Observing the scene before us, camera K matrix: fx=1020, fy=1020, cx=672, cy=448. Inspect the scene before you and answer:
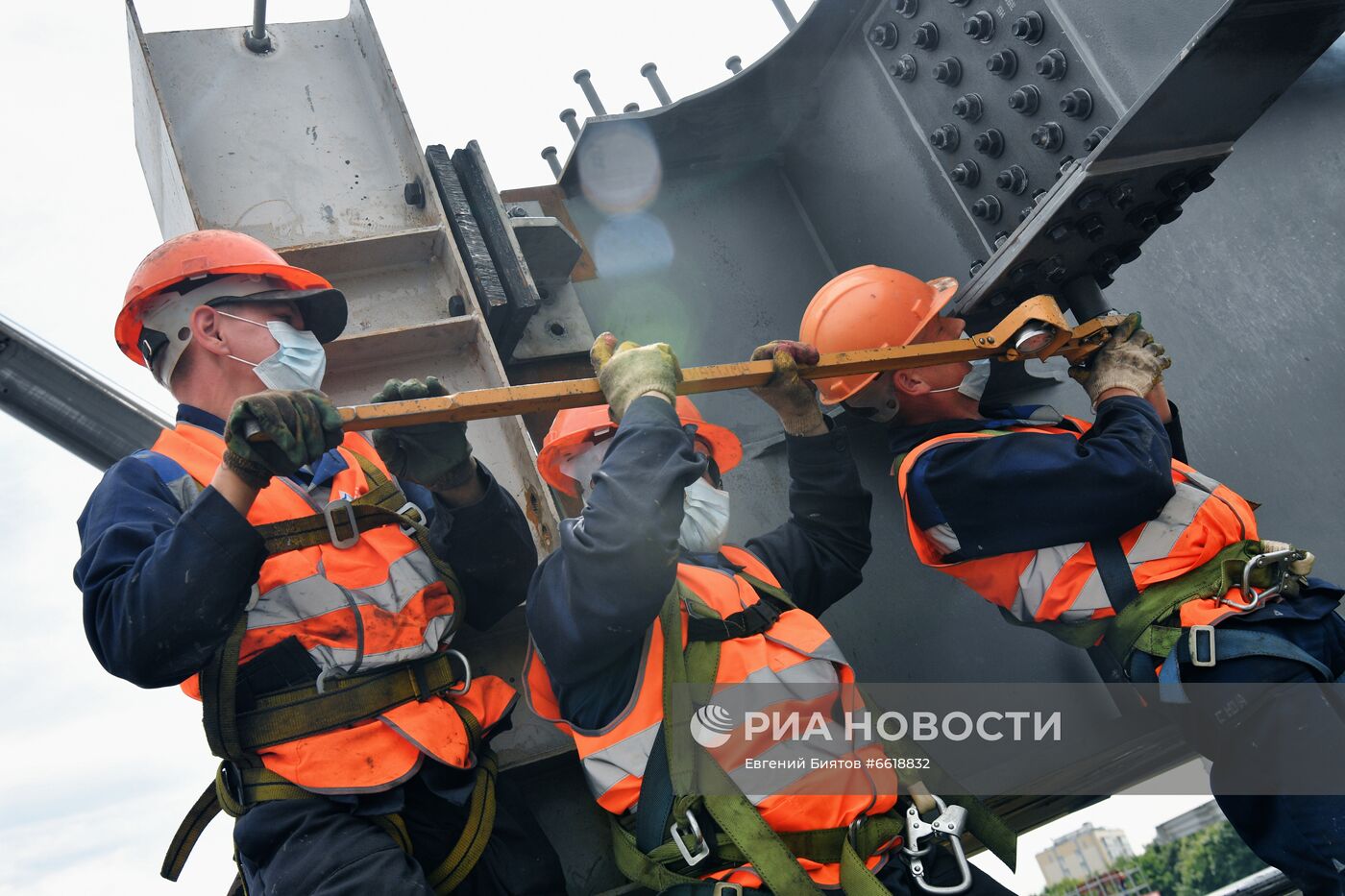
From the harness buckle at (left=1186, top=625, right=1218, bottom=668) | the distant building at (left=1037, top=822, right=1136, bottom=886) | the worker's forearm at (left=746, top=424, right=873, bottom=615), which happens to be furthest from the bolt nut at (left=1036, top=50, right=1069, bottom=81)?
the distant building at (left=1037, top=822, right=1136, bottom=886)

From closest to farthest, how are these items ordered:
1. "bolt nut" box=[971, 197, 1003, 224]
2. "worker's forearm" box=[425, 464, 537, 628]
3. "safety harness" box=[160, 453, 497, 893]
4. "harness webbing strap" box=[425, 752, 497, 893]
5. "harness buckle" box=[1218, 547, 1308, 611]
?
"safety harness" box=[160, 453, 497, 893], "harness webbing strap" box=[425, 752, 497, 893], "harness buckle" box=[1218, 547, 1308, 611], "worker's forearm" box=[425, 464, 537, 628], "bolt nut" box=[971, 197, 1003, 224]

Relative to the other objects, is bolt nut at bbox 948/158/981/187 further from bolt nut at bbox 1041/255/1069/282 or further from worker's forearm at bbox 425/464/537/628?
worker's forearm at bbox 425/464/537/628

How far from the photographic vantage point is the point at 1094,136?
9.76 ft

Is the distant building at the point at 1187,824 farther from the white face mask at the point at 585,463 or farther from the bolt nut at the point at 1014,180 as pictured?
the white face mask at the point at 585,463

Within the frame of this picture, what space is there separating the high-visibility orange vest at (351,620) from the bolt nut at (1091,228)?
198 centimetres

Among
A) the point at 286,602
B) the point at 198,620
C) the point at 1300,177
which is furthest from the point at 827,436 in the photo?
the point at 1300,177

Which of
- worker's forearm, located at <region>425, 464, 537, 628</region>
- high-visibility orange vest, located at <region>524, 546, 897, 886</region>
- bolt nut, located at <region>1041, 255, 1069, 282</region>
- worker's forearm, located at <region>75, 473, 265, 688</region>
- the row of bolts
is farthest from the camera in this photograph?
the row of bolts

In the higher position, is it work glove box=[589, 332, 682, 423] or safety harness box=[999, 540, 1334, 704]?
work glove box=[589, 332, 682, 423]

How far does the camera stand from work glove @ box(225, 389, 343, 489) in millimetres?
1897

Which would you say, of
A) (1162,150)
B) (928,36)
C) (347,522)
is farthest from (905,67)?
(347,522)

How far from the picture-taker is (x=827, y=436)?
10.1 feet

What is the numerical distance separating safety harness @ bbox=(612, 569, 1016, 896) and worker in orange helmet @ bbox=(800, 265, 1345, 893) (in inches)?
25.8

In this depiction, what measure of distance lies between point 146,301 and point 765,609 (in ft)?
5.47

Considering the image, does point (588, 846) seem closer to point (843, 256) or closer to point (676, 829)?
point (676, 829)
